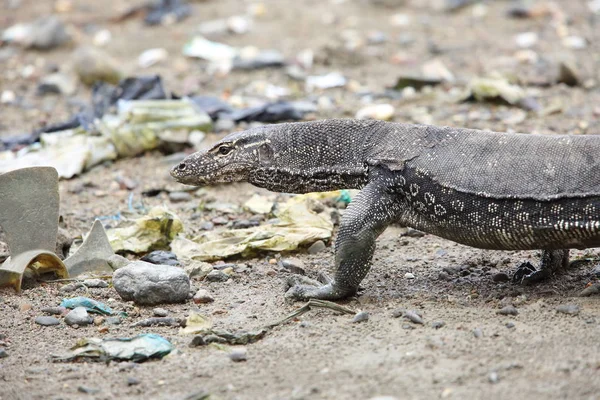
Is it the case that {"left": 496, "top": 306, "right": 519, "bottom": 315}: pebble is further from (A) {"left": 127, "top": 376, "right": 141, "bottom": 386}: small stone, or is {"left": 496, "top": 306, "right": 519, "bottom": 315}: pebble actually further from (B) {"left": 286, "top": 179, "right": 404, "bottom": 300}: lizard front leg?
(A) {"left": 127, "top": 376, "right": 141, "bottom": 386}: small stone

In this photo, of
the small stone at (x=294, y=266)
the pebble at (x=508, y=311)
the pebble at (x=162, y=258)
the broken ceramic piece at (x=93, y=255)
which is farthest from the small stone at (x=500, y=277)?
the broken ceramic piece at (x=93, y=255)

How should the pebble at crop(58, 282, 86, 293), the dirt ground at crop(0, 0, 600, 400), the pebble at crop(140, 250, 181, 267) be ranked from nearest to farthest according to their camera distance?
1. the dirt ground at crop(0, 0, 600, 400)
2. the pebble at crop(58, 282, 86, 293)
3. the pebble at crop(140, 250, 181, 267)

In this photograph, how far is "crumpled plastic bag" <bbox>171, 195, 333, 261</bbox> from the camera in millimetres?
6641

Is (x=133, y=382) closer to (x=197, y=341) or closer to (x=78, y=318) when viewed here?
(x=197, y=341)

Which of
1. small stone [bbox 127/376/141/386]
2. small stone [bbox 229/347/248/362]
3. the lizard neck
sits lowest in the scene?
small stone [bbox 127/376/141/386]

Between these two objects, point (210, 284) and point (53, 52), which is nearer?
point (210, 284)

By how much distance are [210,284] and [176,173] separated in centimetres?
82

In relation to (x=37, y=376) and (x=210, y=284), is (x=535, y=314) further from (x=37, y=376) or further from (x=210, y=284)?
(x=37, y=376)

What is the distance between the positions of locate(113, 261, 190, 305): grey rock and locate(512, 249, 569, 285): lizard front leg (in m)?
2.18

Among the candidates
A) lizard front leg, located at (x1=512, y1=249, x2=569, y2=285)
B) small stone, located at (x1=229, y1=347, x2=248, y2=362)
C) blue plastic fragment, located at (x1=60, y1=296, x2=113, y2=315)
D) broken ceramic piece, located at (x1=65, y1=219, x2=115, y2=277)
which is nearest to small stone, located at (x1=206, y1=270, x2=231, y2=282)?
broken ceramic piece, located at (x1=65, y1=219, x2=115, y2=277)

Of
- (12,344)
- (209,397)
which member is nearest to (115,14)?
(12,344)

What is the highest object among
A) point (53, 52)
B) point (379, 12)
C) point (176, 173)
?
point (176, 173)

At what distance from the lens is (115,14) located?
50.1ft

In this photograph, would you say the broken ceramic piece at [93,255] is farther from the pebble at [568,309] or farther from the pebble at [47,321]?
the pebble at [568,309]
